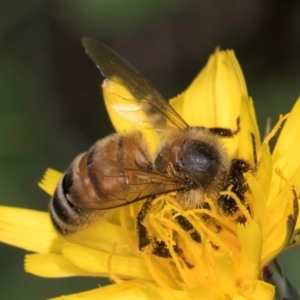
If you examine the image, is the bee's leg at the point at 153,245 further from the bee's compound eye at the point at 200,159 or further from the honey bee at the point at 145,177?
the bee's compound eye at the point at 200,159

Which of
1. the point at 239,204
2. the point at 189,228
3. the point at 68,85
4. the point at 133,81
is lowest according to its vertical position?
the point at 68,85

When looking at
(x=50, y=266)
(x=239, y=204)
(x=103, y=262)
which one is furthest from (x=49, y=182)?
(x=239, y=204)

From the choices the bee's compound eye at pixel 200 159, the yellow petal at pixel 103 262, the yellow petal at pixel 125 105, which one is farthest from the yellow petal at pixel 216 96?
the yellow petal at pixel 103 262

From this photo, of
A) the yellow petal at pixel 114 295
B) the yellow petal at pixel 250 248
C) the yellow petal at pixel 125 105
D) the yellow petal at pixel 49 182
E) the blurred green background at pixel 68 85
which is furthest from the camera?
the blurred green background at pixel 68 85

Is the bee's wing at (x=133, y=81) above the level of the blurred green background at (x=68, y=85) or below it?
above

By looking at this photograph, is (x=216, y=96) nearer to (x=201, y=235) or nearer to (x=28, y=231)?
(x=201, y=235)

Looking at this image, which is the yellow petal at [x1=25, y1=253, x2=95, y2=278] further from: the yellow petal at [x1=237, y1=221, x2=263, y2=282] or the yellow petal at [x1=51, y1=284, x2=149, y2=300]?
the yellow petal at [x1=237, y1=221, x2=263, y2=282]

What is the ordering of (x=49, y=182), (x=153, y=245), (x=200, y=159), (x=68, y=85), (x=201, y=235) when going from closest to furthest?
1. (x=200, y=159)
2. (x=201, y=235)
3. (x=153, y=245)
4. (x=49, y=182)
5. (x=68, y=85)
